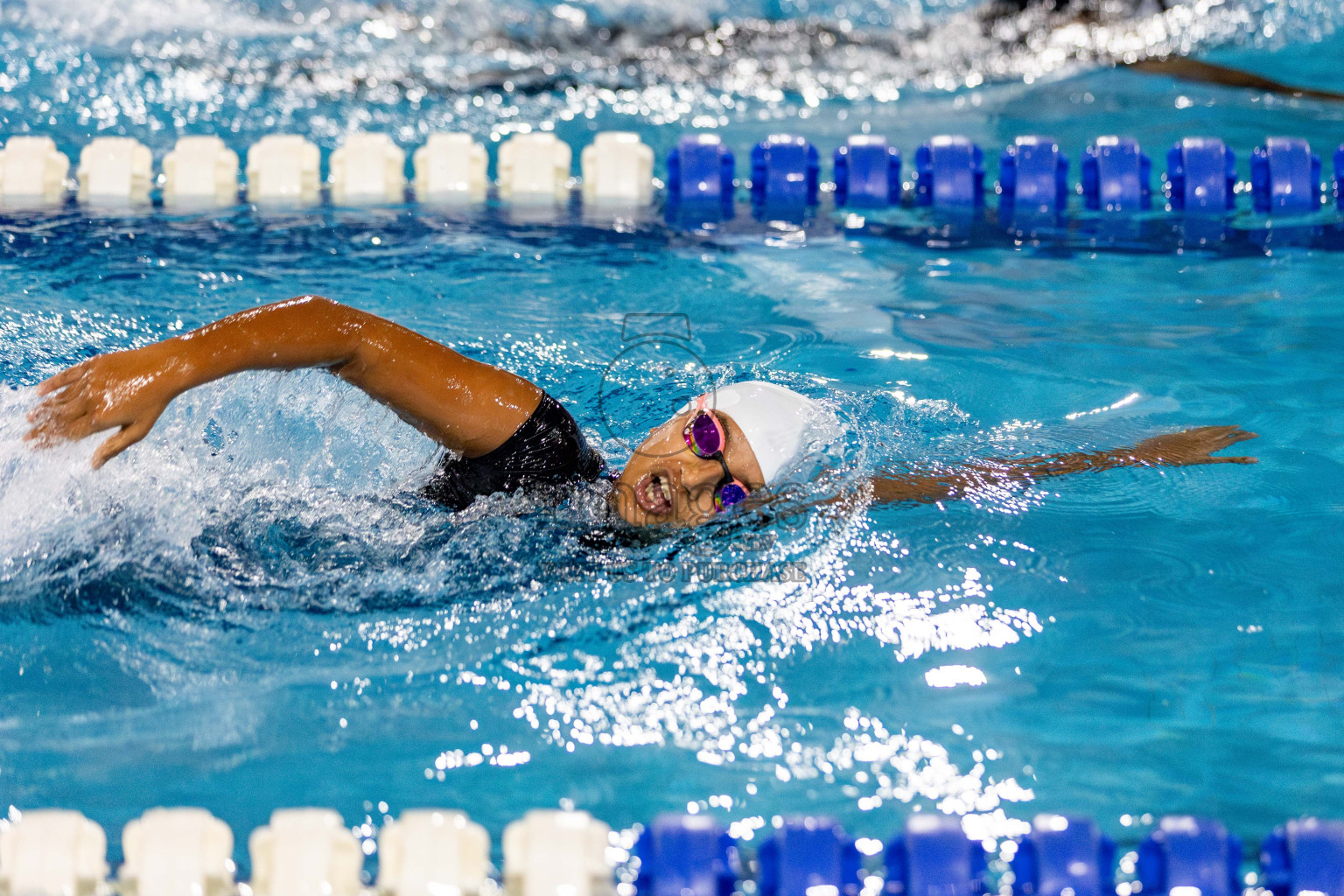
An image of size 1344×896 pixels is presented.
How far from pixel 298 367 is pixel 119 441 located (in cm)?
37

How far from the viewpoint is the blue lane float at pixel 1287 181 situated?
17.8 ft

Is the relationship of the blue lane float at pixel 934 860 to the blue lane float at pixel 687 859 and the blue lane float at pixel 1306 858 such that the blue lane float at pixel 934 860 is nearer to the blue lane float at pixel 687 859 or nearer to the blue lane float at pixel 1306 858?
the blue lane float at pixel 687 859

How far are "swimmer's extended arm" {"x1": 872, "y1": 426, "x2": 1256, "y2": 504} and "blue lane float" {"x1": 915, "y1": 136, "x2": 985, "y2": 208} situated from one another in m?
2.32

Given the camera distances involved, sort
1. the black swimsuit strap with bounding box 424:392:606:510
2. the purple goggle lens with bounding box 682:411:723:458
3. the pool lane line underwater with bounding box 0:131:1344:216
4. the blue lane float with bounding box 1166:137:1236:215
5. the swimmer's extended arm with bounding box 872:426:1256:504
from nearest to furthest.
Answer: the black swimsuit strap with bounding box 424:392:606:510
the purple goggle lens with bounding box 682:411:723:458
the swimmer's extended arm with bounding box 872:426:1256:504
the pool lane line underwater with bounding box 0:131:1344:216
the blue lane float with bounding box 1166:137:1236:215

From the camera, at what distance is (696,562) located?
275 centimetres

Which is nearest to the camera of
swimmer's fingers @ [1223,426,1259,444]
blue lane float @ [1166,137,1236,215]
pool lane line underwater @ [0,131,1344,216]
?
swimmer's fingers @ [1223,426,1259,444]

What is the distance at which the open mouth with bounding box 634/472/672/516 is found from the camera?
271cm

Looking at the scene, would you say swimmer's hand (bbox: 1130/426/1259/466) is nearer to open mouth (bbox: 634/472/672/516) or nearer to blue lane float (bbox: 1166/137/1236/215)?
open mouth (bbox: 634/472/672/516)

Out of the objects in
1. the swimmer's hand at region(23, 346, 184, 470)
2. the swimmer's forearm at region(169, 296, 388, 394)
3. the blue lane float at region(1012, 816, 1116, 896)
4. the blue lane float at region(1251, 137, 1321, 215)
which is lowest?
the blue lane float at region(1012, 816, 1116, 896)

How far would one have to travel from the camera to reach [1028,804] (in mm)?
2145

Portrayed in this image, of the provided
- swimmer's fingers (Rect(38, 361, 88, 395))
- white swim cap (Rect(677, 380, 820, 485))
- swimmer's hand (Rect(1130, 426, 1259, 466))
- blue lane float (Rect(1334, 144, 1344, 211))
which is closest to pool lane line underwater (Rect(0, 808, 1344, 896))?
swimmer's fingers (Rect(38, 361, 88, 395))

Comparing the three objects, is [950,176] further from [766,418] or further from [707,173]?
[766,418]

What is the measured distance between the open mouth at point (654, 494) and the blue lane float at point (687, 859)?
898 mm

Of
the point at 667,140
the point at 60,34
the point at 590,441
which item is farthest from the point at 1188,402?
the point at 60,34
